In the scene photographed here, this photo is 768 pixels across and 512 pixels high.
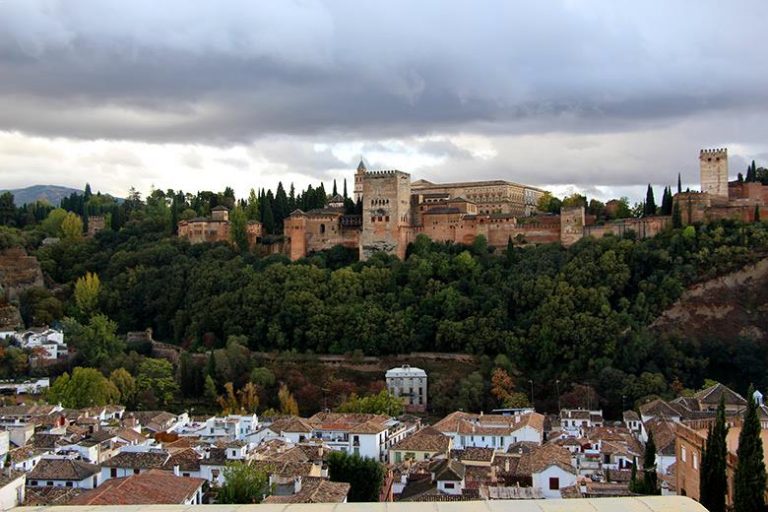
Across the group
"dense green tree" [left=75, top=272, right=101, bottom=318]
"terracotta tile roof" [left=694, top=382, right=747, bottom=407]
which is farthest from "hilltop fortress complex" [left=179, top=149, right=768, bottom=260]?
"terracotta tile roof" [left=694, top=382, right=747, bottom=407]

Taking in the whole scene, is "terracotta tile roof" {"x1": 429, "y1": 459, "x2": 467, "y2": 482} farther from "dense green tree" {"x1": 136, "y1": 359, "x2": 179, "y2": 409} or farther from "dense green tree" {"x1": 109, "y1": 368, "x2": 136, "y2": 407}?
"dense green tree" {"x1": 109, "y1": 368, "x2": 136, "y2": 407}

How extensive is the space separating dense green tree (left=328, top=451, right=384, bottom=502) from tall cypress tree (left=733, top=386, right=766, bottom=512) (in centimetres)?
1025

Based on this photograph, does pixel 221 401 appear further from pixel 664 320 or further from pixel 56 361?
pixel 664 320

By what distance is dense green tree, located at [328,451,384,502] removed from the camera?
22.6 metres

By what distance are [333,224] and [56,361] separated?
631 inches

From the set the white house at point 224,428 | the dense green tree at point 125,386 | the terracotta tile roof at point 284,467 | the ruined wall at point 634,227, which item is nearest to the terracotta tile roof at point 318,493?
the terracotta tile roof at point 284,467

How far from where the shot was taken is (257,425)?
3209cm

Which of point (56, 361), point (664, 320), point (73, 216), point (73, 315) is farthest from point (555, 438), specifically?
point (73, 216)

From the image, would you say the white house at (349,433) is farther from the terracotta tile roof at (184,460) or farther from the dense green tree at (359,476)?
the terracotta tile roof at (184,460)

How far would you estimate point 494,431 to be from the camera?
3044 cm

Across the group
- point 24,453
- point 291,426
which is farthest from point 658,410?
point 24,453

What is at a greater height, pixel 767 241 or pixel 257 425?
pixel 767 241

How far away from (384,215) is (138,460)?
2818cm

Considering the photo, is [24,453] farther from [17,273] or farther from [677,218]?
[17,273]
